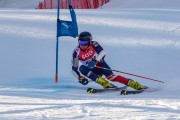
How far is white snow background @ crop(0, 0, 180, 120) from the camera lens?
22.2 ft

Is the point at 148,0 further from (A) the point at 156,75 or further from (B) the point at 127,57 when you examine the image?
(A) the point at 156,75

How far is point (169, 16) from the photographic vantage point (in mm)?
18422

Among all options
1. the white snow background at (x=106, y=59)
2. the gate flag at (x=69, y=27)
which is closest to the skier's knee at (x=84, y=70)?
the white snow background at (x=106, y=59)

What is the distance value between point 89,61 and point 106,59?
11.7 feet

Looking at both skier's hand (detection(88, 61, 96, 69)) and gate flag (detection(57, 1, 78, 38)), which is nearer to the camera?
skier's hand (detection(88, 61, 96, 69))

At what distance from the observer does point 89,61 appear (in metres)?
9.47

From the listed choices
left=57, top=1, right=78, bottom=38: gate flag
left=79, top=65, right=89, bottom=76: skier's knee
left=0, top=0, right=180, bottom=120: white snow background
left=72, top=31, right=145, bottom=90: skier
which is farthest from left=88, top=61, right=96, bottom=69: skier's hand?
left=57, top=1, right=78, bottom=38: gate flag

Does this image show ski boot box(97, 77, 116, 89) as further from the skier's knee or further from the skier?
the skier's knee

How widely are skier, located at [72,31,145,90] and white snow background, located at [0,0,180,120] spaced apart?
0.29 metres

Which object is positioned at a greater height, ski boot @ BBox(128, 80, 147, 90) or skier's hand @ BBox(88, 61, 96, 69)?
skier's hand @ BBox(88, 61, 96, 69)

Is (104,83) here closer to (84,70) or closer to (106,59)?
(84,70)

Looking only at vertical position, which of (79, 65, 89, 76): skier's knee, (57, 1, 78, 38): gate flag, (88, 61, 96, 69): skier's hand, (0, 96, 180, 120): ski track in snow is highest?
(57, 1, 78, 38): gate flag

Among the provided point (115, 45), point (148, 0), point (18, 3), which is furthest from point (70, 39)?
point (18, 3)

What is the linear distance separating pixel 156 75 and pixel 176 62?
3.94 ft
